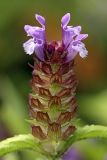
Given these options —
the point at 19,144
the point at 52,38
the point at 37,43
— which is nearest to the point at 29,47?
the point at 37,43

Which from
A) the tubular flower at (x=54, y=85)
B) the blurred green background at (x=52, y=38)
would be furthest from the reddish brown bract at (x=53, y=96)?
the blurred green background at (x=52, y=38)

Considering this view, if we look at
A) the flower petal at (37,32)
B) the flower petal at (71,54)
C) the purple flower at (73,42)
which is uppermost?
the flower petal at (37,32)

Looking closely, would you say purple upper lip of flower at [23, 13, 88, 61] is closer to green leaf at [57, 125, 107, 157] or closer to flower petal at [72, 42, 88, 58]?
flower petal at [72, 42, 88, 58]

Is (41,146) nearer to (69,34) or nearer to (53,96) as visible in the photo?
(53,96)

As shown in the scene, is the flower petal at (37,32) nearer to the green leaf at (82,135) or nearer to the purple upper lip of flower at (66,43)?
the purple upper lip of flower at (66,43)

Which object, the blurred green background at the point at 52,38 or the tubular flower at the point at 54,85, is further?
the blurred green background at the point at 52,38

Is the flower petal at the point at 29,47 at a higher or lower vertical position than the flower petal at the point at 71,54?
higher
